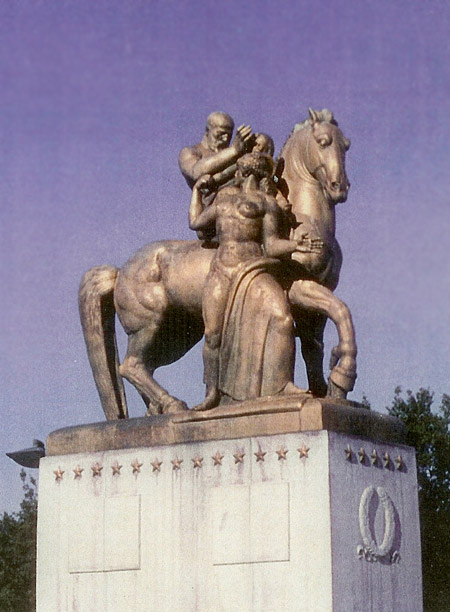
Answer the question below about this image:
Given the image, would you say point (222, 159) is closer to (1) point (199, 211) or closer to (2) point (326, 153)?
(1) point (199, 211)

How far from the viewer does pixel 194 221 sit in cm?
1584

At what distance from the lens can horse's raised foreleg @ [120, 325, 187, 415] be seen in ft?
52.0

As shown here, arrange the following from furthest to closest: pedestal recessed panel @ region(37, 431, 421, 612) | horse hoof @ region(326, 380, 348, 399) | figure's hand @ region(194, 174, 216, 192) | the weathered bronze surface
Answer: figure's hand @ region(194, 174, 216, 192) → horse hoof @ region(326, 380, 348, 399) → the weathered bronze surface → pedestal recessed panel @ region(37, 431, 421, 612)

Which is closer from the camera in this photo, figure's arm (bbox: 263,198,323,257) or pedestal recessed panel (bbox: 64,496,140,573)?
pedestal recessed panel (bbox: 64,496,140,573)

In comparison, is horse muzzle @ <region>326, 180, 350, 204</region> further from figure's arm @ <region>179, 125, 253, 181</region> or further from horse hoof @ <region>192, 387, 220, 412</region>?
horse hoof @ <region>192, 387, 220, 412</region>

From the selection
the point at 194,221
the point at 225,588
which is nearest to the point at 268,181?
the point at 194,221

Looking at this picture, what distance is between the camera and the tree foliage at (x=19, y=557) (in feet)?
119

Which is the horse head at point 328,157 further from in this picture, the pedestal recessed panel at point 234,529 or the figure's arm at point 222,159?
the pedestal recessed panel at point 234,529

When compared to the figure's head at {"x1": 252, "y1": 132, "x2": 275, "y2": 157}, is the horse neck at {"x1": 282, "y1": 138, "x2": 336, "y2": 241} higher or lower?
lower

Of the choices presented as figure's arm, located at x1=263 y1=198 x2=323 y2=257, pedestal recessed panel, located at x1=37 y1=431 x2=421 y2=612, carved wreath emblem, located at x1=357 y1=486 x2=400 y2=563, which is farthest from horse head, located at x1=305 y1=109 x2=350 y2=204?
carved wreath emblem, located at x1=357 y1=486 x2=400 y2=563

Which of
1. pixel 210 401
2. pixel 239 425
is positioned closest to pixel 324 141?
pixel 210 401

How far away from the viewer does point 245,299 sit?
15.1 metres

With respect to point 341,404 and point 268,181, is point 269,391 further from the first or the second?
→ point 268,181

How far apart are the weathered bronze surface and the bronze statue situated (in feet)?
1.02
